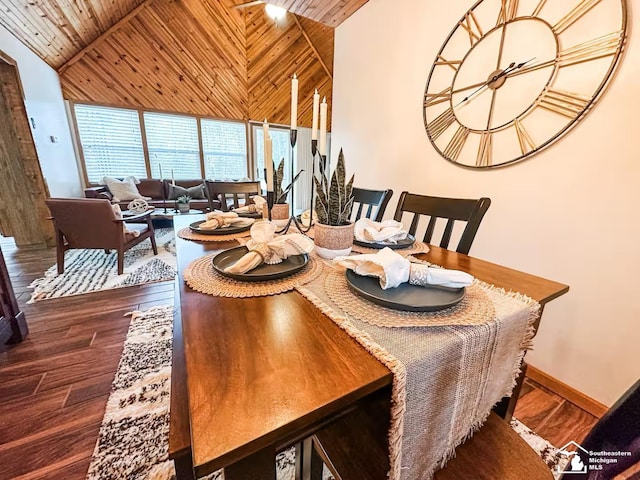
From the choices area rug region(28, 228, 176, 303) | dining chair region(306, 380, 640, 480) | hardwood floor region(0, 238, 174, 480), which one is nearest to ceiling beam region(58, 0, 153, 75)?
area rug region(28, 228, 176, 303)

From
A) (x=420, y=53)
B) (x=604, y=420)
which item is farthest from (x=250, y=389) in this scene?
(x=420, y=53)

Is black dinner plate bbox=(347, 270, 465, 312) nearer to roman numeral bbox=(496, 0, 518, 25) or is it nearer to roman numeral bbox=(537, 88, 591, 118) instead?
roman numeral bbox=(537, 88, 591, 118)

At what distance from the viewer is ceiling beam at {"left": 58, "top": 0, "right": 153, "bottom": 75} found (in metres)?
4.20

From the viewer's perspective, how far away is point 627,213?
1.05 m

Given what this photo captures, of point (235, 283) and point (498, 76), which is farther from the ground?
point (498, 76)

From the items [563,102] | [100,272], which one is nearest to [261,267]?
[563,102]

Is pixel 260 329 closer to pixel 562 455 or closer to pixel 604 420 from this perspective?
pixel 604 420

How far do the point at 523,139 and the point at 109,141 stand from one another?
6.21m

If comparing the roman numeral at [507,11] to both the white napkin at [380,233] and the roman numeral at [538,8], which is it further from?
the white napkin at [380,233]

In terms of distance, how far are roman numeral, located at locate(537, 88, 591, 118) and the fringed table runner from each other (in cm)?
108

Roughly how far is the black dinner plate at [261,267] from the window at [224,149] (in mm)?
5507

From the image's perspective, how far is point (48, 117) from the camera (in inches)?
144

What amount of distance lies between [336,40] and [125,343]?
3.16 m

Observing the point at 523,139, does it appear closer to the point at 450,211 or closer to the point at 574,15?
the point at 574,15
